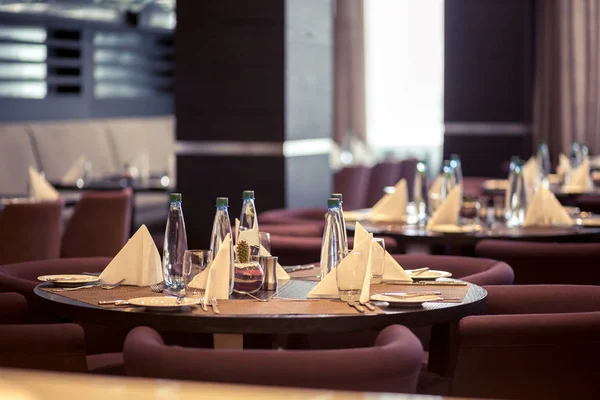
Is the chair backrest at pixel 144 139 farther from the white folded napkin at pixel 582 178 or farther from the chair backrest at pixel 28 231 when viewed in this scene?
the chair backrest at pixel 28 231

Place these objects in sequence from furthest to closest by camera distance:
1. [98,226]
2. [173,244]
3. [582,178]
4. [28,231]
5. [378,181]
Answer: [378,181] → [582,178] → [98,226] → [28,231] → [173,244]

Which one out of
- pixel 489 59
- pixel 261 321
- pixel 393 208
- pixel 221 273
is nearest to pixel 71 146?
pixel 489 59

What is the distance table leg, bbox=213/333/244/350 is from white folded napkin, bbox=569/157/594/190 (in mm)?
4612

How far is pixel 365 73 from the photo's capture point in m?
11.8

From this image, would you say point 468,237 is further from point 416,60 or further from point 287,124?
point 416,60

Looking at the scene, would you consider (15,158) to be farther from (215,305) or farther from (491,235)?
(215,305)

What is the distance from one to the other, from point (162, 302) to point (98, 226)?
3.44 meters

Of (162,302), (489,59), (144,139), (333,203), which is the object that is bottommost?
(162,302)

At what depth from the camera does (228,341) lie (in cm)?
255

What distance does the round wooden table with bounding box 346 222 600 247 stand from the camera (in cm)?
417

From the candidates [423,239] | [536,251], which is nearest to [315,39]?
[423,239]

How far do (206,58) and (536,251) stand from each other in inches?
115

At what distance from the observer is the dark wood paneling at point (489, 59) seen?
9578 millimetres

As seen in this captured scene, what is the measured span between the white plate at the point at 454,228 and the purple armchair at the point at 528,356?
170 cm
